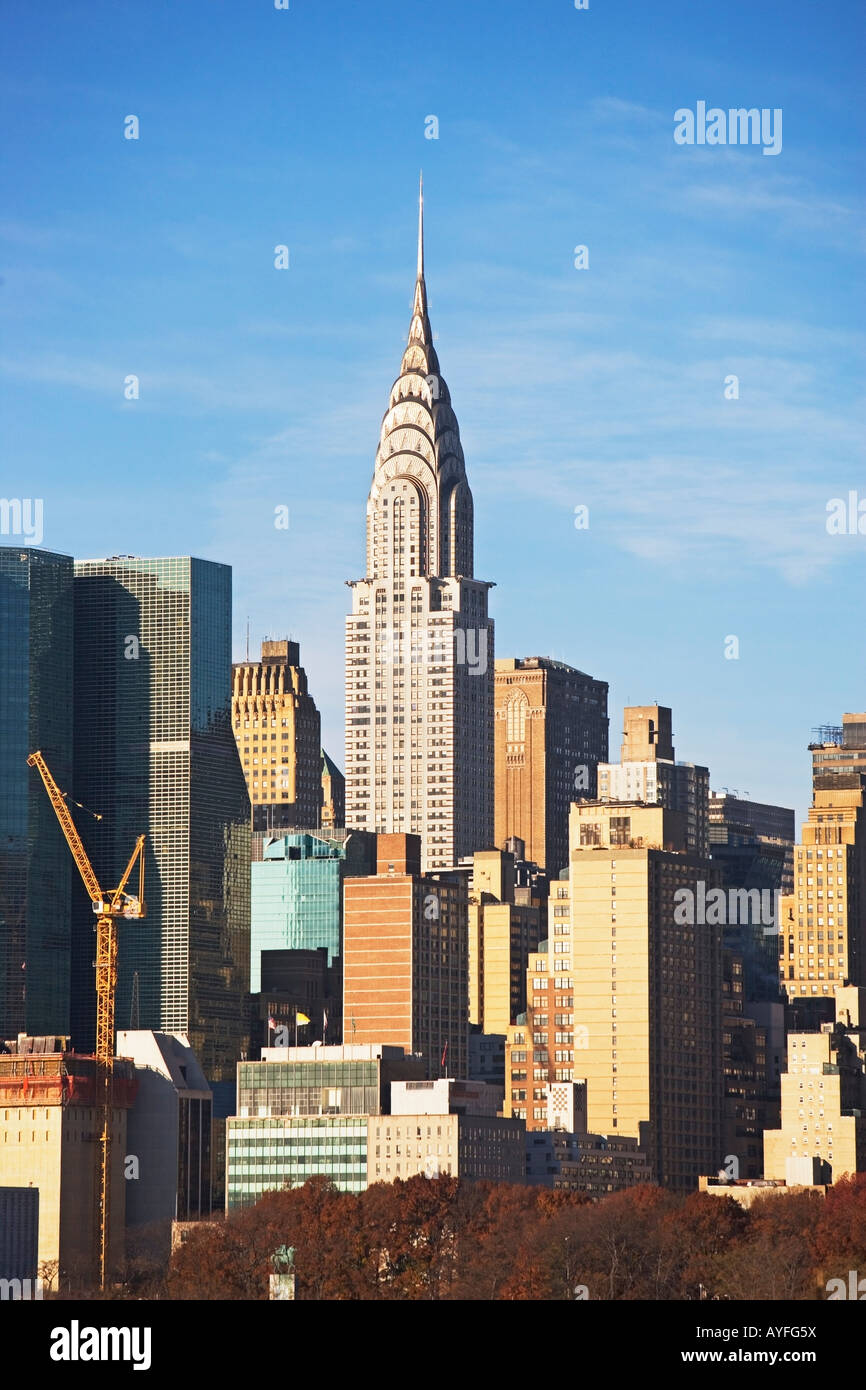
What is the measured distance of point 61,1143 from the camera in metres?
183

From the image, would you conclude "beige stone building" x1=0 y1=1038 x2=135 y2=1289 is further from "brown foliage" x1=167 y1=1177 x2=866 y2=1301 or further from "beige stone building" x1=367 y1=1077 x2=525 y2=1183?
"brown foliage" x1=167 y1=1177 x2=866 y2=1301

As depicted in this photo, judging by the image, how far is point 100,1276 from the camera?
159 metres

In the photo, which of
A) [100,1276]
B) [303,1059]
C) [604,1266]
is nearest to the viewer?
[604,1266]

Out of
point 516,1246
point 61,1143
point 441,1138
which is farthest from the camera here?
point 61,1143

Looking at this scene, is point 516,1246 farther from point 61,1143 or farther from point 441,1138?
point 61,1143

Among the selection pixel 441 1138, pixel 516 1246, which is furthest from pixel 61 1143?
pixel 516 1246

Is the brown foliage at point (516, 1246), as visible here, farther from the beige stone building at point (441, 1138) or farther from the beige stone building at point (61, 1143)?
the beige stone building at point (441, 1138)

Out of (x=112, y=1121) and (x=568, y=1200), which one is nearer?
(x=568, y=1200)

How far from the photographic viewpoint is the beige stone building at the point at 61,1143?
576ft

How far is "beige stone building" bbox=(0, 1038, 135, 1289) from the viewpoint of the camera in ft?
576
